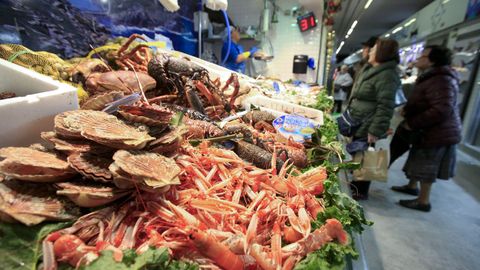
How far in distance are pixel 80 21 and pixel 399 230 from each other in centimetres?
483

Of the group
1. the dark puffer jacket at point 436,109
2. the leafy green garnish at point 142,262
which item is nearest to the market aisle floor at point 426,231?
the dark puffer jacket at point 436,109

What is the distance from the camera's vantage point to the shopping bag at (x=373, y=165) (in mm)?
3670

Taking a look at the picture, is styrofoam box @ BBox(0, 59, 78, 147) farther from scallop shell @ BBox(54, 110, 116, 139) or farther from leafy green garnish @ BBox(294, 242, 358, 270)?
leafy green garnish @ BBox(294, 242, 358, 270)

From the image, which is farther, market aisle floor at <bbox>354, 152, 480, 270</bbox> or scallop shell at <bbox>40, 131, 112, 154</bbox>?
market aisle floor at <bbox>354, 152, 480, 270</bbox>

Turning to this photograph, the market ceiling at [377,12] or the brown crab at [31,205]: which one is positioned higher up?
the market ceiling at [377,12]

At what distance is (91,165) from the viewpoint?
866 millimetres

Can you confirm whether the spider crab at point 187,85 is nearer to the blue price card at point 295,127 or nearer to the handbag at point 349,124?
the blue price card at point 295,127

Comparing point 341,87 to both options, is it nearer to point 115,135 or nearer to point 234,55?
point 234,55

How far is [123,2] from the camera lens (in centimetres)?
329

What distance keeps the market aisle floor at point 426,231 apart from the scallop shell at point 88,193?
3.02 metres

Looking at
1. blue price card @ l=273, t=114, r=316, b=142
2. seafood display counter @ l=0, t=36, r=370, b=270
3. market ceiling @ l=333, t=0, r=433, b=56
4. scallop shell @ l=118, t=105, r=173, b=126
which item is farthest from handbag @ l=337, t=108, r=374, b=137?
market ceiling @ l=333, t=0, r=433, b=56

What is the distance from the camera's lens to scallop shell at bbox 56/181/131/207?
0.79m

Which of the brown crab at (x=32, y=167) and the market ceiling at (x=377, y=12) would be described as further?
the market ceiling at (x=377, y=12)

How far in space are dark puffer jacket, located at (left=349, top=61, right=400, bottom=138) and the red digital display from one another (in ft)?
10.1
